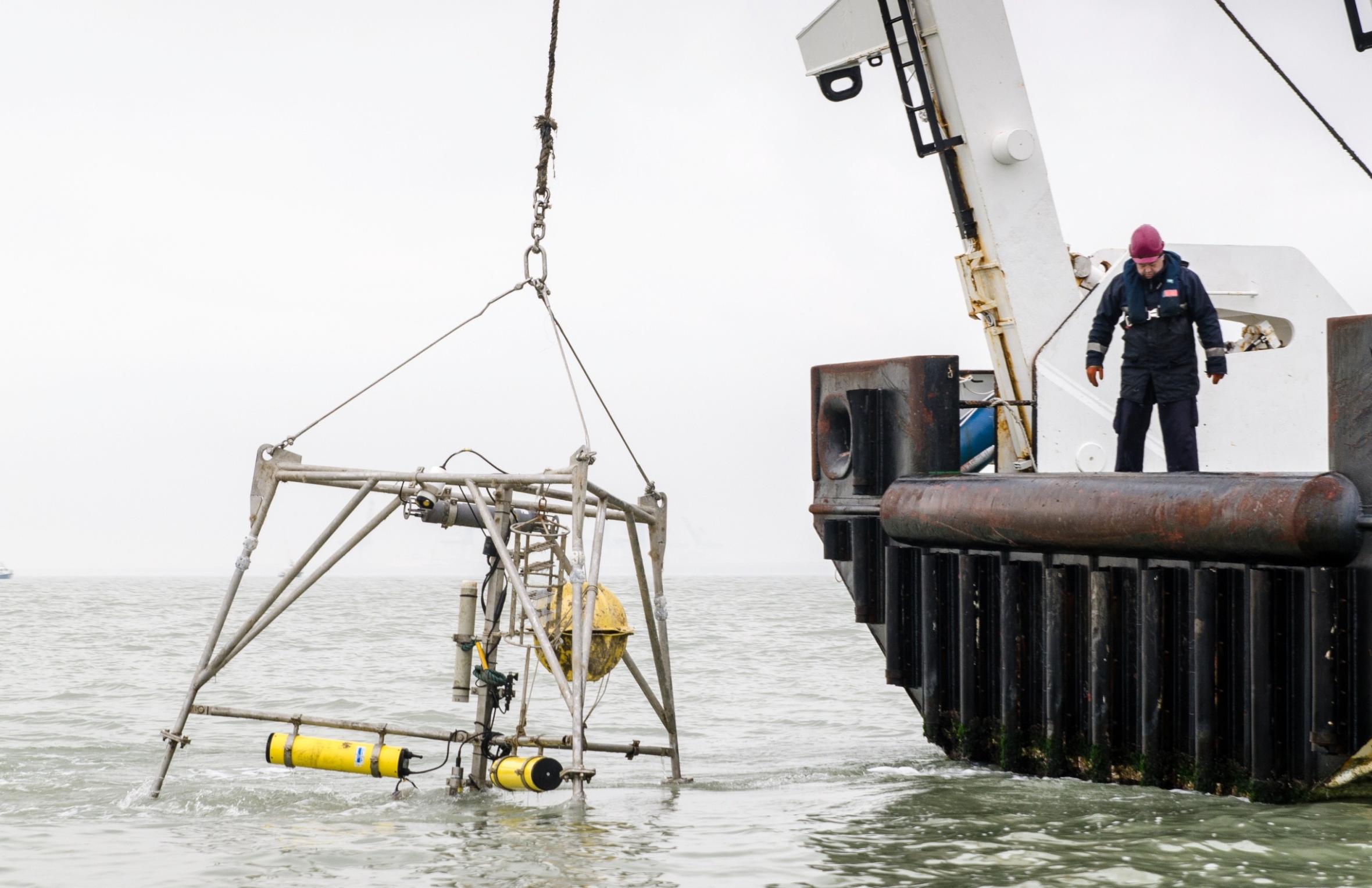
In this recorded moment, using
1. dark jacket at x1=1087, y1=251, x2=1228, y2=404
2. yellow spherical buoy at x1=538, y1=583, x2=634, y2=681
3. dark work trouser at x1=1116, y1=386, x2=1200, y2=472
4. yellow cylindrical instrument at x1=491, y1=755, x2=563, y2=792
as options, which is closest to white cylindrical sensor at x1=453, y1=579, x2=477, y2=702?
yellow spherical buoy at x1=538, y1=583, x2=634, y2=681

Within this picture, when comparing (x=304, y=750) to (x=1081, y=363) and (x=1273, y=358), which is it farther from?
(x=1273, y=358)

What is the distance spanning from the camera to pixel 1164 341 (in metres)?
8.95

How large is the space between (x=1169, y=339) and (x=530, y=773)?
4.50 m

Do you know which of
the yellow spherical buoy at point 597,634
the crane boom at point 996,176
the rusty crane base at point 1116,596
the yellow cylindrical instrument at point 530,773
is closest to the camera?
the rusty crane base at point 1116,596

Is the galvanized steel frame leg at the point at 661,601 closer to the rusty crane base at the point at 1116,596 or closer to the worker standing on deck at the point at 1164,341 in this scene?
the rusty crane base at the point at 1116,596

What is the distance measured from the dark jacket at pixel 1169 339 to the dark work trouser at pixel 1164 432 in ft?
0.16

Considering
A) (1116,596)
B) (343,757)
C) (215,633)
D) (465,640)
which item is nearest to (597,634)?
(465,640)

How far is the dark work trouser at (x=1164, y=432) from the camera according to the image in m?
8.91

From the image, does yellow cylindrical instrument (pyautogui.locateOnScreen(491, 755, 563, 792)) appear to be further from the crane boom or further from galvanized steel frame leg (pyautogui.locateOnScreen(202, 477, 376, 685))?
the crane boom

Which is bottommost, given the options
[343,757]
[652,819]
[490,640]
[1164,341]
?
[652,819]

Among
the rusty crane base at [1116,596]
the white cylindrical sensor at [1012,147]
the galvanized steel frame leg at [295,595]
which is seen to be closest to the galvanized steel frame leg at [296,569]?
the galvanized steel frame leg at [295,595]

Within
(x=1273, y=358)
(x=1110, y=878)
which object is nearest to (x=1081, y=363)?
(x=1273, y=358)

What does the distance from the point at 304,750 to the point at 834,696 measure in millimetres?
10573

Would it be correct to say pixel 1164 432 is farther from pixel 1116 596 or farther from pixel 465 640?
pixel 465 640
